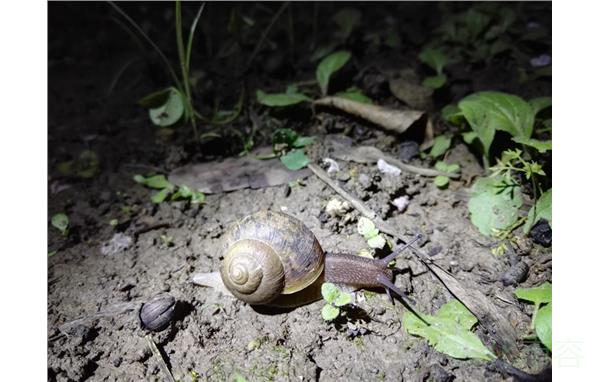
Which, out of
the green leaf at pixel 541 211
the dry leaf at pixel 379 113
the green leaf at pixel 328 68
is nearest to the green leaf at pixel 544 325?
the green leaf at pixel 541 211

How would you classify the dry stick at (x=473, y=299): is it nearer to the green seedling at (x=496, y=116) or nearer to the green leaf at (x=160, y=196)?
the green seedling at (x=496, y=116)

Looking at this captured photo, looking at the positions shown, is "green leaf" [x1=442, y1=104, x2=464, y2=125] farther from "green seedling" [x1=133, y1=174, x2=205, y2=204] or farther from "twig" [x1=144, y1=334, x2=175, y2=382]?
"twig" [x1=144, y1=334, x2=175, y2=382]

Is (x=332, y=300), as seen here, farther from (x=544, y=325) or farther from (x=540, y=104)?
(x=540, y=104)

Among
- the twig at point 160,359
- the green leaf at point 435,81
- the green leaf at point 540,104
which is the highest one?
the green leaf at point 540,104

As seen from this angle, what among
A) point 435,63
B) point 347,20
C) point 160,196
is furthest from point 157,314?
point 347,20

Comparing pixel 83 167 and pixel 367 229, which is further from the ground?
pixel 367 229

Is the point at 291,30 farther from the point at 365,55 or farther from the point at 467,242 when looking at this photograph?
the point at 467,242
